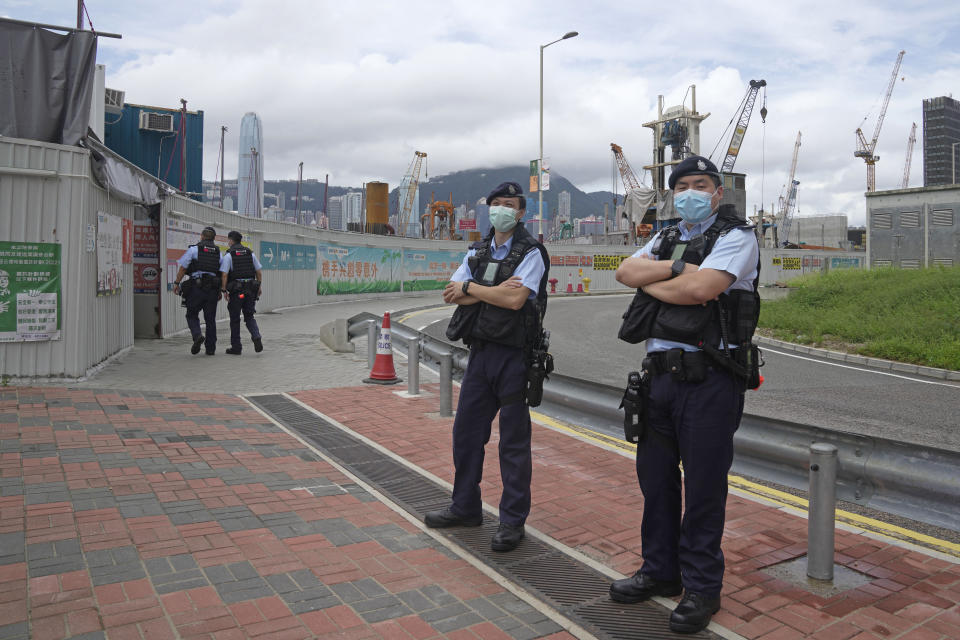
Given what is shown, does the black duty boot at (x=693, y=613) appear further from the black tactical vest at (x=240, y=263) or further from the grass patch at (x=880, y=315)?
the grass patch at (x=880, y=315)

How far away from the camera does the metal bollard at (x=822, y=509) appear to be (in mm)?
3395

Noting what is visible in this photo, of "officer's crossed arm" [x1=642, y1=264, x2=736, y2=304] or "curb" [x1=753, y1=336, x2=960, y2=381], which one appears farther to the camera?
"curb" [x1=753, y1=336, x2=960, y2=381]

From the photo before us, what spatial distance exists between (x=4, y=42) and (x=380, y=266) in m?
21.2

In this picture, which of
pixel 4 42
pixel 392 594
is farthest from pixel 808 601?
pixel 4 42

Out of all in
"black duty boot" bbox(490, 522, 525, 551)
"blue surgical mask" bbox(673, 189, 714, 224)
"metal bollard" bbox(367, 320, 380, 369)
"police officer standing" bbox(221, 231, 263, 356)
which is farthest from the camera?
"police officer standing" bbox(221, 231, 263, 356)

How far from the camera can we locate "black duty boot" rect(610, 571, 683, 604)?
3.33 m

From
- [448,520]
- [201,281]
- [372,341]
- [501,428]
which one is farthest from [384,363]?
[501,428]

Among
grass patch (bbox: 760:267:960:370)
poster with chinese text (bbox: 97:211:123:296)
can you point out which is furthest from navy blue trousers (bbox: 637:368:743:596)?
grass patch (bbox: 760:267:960:370)

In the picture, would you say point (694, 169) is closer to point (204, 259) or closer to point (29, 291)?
point (29, 291)

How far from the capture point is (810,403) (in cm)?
845

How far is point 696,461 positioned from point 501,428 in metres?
1.26

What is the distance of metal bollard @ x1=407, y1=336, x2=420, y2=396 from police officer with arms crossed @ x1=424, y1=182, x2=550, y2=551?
4031 millimetres

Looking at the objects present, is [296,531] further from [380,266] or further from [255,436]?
[380,266]

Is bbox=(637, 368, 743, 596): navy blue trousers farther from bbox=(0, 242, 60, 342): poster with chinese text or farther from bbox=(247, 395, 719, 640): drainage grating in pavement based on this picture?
bbox=(0, 242, 60, 342): poster with chinese text
